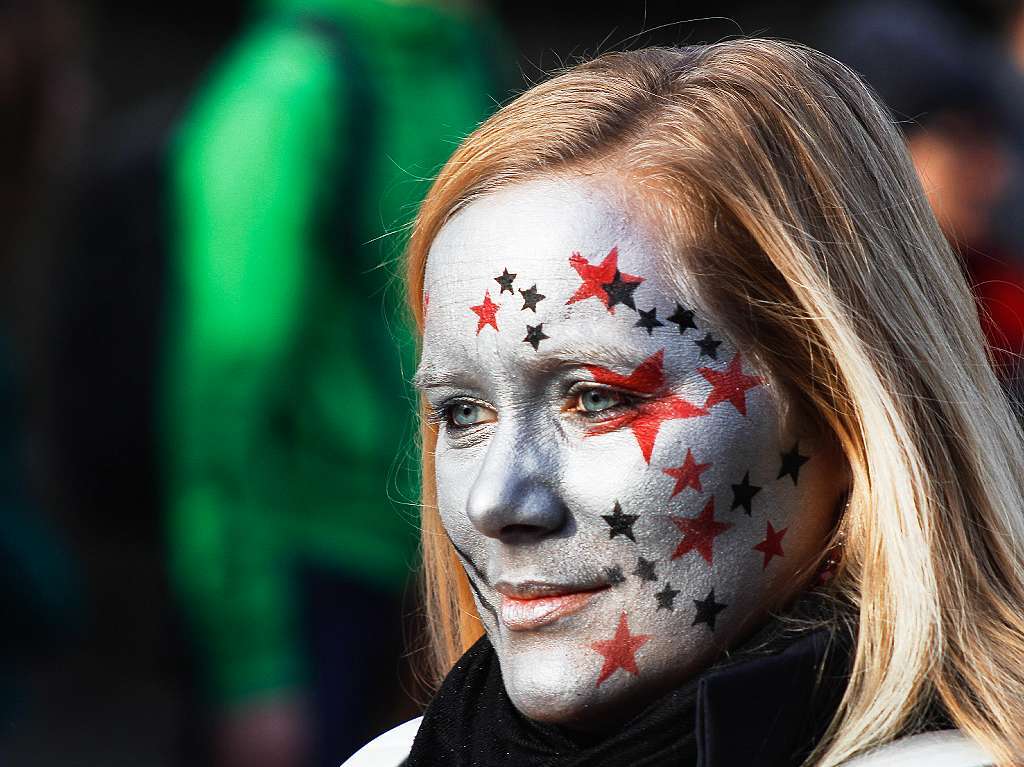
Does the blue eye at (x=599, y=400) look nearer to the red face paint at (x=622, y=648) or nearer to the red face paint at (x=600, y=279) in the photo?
the red face paint at (x=600, y=279)

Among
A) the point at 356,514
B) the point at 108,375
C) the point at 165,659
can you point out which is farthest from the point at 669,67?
the point at 165,659

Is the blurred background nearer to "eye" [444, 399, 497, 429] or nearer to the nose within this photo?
"eye" [444, 399, 497, 429]

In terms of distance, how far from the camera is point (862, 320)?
2238 mm

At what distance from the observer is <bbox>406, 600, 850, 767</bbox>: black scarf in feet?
6.82

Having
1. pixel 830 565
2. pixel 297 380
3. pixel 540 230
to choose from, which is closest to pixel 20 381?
pixel 297 380

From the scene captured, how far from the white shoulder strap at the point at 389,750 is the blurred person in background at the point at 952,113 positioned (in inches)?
92.8

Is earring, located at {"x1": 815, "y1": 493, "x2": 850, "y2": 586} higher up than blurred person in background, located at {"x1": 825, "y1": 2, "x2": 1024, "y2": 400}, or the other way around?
blurred person in background, located at {"x1": 825, "y1": 2, "x2": 1024, "y2": 400}

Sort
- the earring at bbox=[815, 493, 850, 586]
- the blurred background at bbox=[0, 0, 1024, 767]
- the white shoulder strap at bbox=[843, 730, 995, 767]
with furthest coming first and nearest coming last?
the blurred background at bbox=[0, 0, 1024, 767] < the earring at bbox=[815, 493, 850, 586] < the white shoulder strap at bbox=[843, 730, 995, 767]

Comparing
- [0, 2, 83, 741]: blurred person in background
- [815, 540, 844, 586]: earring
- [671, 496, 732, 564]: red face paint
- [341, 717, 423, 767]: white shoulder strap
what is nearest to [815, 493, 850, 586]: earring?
[815, 540, 844, 586]: earring

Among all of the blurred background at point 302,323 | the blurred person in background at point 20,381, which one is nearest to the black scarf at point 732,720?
the blurred person in background at point 20,381

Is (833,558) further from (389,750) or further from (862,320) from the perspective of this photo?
(389,750)

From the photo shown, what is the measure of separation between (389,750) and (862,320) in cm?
104

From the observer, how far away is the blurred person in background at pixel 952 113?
15.1 feet

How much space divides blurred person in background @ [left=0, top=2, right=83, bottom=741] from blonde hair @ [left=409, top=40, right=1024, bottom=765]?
1.35 m
